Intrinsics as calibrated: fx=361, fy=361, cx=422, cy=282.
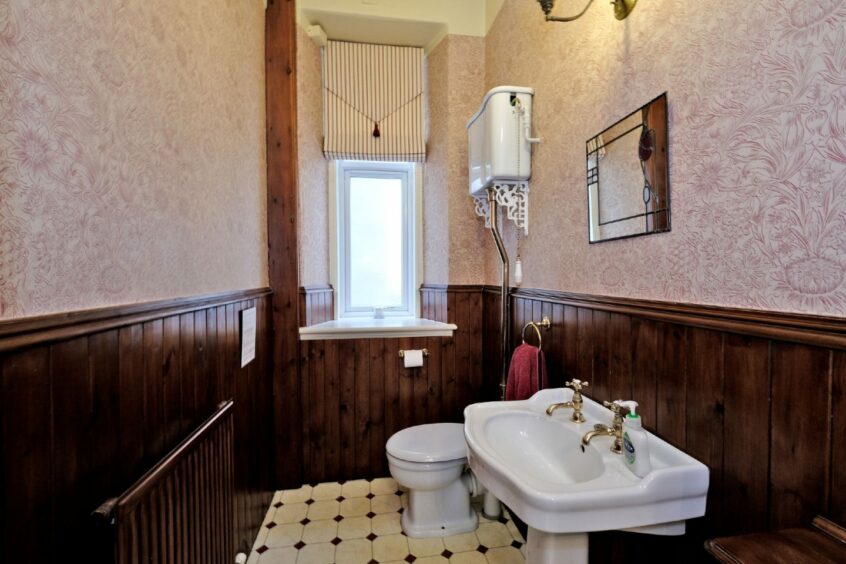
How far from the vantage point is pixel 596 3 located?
4.08 feet

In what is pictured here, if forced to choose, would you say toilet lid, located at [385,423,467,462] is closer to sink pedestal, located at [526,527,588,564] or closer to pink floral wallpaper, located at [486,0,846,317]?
sink pedestal, located at [526,527,588,564]

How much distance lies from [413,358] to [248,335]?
0.93 m

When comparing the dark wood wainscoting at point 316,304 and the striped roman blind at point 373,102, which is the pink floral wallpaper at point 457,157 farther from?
the dark wood wainscoting at point 316,304

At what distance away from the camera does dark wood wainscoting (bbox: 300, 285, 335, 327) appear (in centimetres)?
210

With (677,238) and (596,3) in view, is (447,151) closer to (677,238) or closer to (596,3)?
(596,3)

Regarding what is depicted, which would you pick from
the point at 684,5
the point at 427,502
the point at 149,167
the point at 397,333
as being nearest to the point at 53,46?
the point at 149,167

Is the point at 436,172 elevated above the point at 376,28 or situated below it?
below

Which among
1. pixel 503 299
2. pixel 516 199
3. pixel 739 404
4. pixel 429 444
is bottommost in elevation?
pixel 429 444

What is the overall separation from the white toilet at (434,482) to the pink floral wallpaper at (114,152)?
109 centimetres

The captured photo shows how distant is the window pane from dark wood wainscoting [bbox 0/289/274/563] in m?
1.29

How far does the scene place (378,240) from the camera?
2.56m

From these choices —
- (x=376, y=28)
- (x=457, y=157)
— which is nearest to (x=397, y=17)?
(x=376, y=28)

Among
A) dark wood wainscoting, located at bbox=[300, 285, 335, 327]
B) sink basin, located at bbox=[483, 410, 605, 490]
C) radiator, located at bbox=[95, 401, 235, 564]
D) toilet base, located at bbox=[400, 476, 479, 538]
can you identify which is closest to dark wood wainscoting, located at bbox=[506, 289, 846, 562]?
sink basin, located at bbox=[483, 410, 605, 490]

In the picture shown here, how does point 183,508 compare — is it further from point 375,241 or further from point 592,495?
point 375,241
